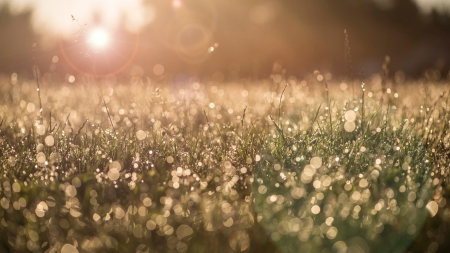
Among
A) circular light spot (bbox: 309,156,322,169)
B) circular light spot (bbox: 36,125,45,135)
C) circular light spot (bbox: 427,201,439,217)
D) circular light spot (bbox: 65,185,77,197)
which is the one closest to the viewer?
circular light spot (bbox: 427,201,439,217)

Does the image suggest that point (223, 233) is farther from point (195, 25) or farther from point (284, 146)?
point (195, 25)

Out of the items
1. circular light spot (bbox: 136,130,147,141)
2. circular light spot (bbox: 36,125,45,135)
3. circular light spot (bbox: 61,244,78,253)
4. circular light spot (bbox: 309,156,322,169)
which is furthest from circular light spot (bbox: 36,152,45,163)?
circular light spot (bbox: 309,156,322,169)

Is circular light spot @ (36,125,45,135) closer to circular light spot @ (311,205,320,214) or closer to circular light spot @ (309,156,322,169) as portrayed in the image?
circular light spot @ (309,156,322,169)

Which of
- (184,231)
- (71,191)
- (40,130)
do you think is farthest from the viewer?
(40,130)

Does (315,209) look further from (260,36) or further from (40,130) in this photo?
(260,36)

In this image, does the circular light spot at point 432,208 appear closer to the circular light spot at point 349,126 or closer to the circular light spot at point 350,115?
the circular light spot at point 349,126

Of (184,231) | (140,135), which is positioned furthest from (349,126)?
(184,231)

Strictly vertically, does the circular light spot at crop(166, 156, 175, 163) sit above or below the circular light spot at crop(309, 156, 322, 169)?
above

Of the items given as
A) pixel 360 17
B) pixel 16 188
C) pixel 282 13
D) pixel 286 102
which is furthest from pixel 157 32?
pixel 16 188

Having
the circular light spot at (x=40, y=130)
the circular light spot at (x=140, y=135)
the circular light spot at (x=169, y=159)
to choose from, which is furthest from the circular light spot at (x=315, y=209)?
the circular light spot at (x=40, y=130)

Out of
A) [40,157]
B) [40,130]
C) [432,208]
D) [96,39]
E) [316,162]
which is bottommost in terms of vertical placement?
[432,208]
